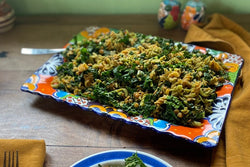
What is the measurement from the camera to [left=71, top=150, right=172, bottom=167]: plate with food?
85 cm

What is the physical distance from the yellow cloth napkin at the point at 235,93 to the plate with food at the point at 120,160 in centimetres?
24

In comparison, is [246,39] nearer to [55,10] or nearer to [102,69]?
[102,69]

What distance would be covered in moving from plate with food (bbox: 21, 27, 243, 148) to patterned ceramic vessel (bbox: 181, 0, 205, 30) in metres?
0.33

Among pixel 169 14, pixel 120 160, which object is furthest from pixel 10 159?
pixel 169 14

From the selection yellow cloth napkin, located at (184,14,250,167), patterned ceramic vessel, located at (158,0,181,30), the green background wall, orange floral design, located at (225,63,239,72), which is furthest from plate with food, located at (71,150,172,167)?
the green background wall

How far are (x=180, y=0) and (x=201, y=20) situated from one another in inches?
9.7

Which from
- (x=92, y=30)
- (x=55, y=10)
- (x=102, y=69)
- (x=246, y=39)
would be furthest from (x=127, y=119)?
(x=55, y=10)

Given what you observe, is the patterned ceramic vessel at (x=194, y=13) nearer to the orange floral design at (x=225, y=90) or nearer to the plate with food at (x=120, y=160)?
the orange floral design at (x=225, y=90)

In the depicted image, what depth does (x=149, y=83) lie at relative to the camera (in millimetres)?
1151

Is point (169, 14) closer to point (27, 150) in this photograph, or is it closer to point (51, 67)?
point (51, 67)

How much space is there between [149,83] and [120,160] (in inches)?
15.4

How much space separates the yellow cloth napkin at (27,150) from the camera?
0.95 meters

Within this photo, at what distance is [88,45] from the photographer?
1.46m

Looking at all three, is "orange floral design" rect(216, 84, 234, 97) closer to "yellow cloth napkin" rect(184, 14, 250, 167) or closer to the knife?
"yellow cloth napkin" rect(184, 14, 250, 167)
